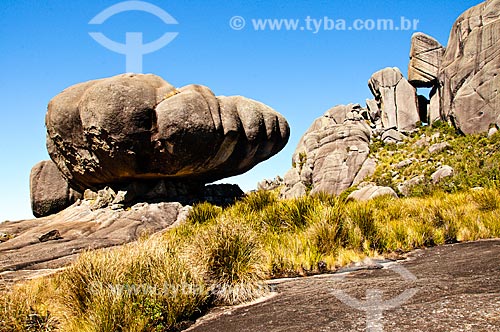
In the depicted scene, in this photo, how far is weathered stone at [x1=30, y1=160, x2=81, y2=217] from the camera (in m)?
29.0

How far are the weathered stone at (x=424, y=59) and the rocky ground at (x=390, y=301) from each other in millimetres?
51689

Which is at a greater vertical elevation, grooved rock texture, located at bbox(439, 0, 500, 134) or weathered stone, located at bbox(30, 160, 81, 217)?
grooved rock texture, located at bbox(439, 0, 500, 134)

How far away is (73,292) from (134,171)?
63.8 ft

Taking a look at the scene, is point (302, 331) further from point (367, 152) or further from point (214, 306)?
point (367, 152)

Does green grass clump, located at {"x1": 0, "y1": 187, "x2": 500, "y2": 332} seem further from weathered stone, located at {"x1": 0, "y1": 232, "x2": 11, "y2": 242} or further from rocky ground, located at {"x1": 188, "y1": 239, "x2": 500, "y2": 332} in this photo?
weathered stone, located at {"x1": 0, "y1": 232, "x2": 11, "y2": 242}

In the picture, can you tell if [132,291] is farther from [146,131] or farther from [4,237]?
[4,237]

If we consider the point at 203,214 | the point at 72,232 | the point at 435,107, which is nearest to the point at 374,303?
the point at 203,214

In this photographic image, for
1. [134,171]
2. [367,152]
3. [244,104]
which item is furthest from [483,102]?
[134,171]

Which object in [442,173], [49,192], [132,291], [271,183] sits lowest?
[132,291]

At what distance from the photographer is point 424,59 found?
53.3 m

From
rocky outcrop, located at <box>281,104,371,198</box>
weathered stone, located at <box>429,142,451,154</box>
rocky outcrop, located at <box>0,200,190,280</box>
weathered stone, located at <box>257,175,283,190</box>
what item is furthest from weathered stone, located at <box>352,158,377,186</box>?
rocky outcrop, located at <box>0,200,190,280</box>

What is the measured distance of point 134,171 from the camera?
963 inches

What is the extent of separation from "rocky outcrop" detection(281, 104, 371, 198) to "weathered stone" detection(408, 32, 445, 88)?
981 centimetres

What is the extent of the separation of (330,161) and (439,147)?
37.6ft
